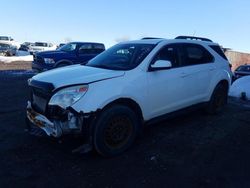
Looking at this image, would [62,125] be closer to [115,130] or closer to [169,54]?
[115,130]

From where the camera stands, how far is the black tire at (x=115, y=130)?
4348 millimetres

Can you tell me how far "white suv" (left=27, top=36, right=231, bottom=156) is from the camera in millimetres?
4254

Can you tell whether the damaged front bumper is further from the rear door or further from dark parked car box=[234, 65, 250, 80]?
dark parked car box=[234, 65, 250, 80]

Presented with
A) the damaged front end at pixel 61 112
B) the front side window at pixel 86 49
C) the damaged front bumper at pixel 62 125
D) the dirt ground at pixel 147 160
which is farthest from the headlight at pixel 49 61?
the damaged front bumper at pixel 62 125

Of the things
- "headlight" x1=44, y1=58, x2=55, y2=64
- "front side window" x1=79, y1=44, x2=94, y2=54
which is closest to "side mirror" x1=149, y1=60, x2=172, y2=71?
"headlight" x1=44, y1=58, x2=55, y2=64

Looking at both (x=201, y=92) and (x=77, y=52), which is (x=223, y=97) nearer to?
(x=201, y=92)

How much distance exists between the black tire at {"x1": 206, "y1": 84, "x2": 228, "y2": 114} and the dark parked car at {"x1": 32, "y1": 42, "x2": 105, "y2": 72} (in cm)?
755

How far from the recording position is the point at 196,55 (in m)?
6.19

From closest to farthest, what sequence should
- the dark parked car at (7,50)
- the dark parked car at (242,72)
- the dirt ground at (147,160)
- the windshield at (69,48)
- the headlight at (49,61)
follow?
the dirt ground at (147,160) < the headlight at (49,61) < the windshield at (69,48) < the dark parked car at (242,72) < the dark parked car at (7,50)

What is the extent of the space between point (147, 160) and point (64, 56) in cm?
926

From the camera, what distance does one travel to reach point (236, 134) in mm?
5852

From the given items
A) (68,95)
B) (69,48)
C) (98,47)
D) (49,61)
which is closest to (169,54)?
(68,95)

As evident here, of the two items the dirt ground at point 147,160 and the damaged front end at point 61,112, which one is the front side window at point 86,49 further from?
the damaged front end at point 61,112

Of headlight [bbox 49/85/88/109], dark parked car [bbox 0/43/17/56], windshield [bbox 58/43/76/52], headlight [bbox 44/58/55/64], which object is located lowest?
dark parked car [bbox 0/43/17/56]
